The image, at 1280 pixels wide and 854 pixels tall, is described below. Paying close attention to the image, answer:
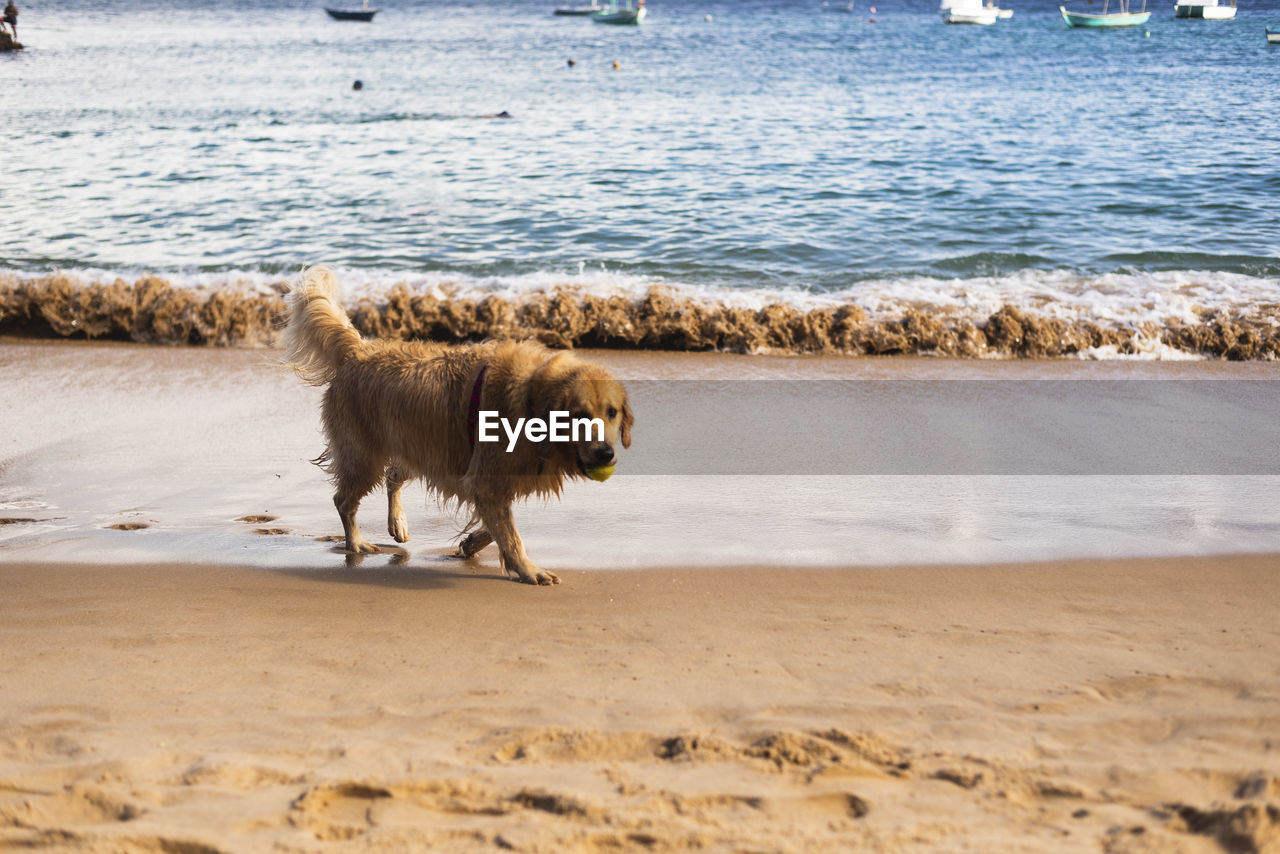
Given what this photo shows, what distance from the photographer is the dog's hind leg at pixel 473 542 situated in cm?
497

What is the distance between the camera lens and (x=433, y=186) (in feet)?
57.2

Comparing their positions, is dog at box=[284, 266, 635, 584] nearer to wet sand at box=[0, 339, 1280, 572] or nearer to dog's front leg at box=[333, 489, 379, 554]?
dog's front leg at box=[333, 489, 379, 554]

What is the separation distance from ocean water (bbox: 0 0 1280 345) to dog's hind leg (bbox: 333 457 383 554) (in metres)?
5.50

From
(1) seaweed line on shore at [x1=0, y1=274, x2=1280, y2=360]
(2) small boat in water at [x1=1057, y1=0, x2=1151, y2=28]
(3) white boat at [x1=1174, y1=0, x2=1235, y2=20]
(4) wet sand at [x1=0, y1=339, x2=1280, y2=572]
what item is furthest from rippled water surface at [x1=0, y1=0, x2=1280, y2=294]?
(2) small boat in water at [x1=1057, y1=0, x2=1151, y2=28]

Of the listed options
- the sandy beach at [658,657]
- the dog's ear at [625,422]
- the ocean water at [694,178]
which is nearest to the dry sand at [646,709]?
the sandy beach at [658,657]

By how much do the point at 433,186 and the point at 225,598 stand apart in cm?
1404

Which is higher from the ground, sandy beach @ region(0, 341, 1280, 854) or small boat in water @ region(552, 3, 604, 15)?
small boat in water @ region(552, 3, 604, 15)

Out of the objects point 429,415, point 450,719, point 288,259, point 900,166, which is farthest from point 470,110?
point 450,719

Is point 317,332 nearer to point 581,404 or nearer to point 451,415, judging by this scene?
point 451,415

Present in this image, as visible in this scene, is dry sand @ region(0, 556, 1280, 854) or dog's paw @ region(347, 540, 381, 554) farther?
dog's paw @ region(347, 540, 381, 554)

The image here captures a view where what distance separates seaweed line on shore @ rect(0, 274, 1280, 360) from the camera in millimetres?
9039

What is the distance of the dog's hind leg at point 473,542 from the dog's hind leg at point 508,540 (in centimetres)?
25

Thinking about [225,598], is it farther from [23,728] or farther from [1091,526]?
[1091,526]

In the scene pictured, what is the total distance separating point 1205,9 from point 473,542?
56.0 m
